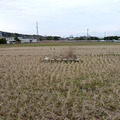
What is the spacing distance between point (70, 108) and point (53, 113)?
49cm

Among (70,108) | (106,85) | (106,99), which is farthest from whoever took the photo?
(106,85)

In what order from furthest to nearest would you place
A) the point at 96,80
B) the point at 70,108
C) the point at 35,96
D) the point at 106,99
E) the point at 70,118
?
the point at 96,80 < the point at 35,96 < the point at 106,99 < the point at 70,108 < the point at 70,118

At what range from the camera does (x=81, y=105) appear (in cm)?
348

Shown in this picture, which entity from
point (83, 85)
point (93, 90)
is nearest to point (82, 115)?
point (93, 90)

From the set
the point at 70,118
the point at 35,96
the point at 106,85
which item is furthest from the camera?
the point at 106,85

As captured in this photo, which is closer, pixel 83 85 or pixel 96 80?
pixel 83 85

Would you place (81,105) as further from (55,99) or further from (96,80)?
(96,80)

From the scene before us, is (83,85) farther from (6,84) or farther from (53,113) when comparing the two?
(6,84)

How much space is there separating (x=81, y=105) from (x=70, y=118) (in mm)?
606

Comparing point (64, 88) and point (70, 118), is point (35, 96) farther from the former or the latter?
point (70, 118)

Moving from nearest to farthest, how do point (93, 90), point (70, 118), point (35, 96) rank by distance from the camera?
point (70, 118) < point (35, 96) < point (93, 90)

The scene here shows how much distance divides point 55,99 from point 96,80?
227 cm

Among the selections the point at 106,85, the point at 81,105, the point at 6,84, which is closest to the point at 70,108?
the point at 81,105

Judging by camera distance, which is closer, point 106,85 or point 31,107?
point 31,107
